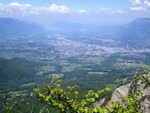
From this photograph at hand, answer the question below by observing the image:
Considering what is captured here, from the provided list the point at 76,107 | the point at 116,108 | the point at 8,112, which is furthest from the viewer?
the point at 116,108

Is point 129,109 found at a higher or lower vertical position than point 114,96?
higher

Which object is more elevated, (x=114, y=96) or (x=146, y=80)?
(x=146, y=80)

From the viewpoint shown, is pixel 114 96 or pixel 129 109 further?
pixel 114 96

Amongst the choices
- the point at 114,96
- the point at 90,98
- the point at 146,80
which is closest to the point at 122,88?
the point at 114,96

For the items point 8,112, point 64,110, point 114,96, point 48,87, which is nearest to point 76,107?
point 64,110

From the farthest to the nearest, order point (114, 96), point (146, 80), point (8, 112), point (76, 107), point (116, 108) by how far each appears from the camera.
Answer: point (114, 96)
point (146, 80)
point (116, 108)
point (76, 107)
point (8, 112)

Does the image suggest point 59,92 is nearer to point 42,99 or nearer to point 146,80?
point 42,99

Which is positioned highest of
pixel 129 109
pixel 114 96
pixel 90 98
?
pixel 90 98

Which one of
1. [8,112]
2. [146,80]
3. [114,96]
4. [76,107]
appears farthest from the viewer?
[114,96]

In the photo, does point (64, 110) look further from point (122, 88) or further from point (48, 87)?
point (122, 88)
